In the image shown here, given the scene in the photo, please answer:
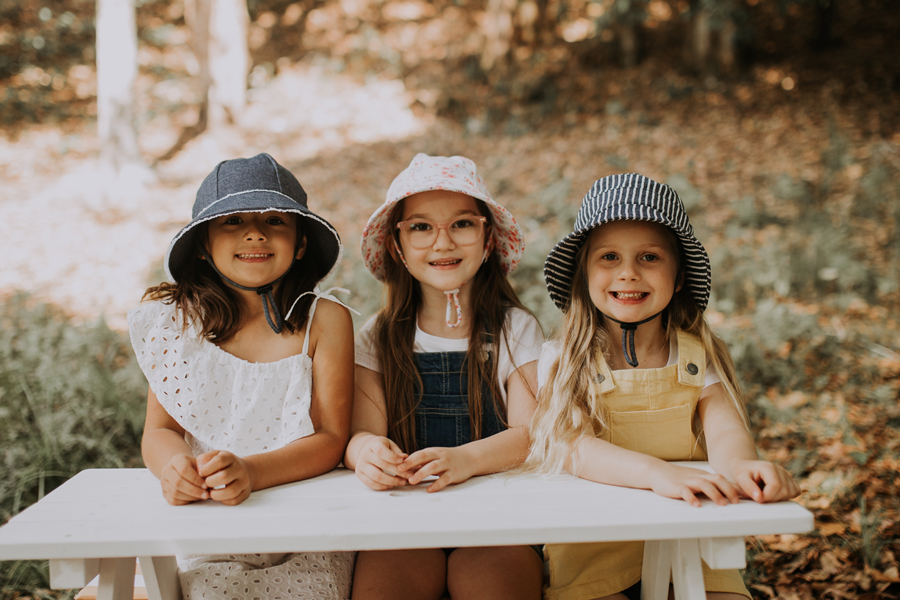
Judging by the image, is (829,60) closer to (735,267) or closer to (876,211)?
(876,211)

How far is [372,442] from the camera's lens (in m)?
1.91

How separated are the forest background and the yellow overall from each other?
1.06 m

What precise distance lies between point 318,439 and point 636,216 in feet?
3.81

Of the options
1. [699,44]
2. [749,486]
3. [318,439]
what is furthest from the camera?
[699,44]

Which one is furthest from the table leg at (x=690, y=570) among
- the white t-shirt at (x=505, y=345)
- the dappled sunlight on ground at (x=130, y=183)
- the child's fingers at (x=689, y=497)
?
the dappled sunlight on ground at (x=130, y=183)

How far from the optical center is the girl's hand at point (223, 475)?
1657mm

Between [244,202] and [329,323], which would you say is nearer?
[244,202]

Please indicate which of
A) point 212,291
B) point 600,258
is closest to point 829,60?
point 600,258

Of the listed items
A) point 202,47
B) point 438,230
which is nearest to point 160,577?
point 438,230

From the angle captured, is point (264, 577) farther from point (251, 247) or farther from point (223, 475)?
point (251, 247)

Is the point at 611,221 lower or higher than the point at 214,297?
higher

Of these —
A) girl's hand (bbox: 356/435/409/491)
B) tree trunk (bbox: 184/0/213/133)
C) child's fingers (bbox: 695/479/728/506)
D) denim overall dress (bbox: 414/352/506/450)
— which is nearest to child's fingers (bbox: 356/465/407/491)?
girl's hand (bbox: 356/435/409/491)

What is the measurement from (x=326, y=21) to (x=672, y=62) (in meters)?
7.04

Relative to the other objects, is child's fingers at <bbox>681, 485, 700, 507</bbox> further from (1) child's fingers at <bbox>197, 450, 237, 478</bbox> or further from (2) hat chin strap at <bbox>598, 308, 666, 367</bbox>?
(1) child's fingers at <bbox>197, 450, 237, 478</bbox>
